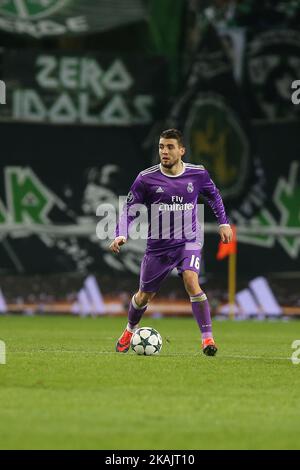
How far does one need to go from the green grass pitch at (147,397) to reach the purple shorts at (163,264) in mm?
771

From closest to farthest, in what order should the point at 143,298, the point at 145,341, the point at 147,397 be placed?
the point at 147,397 < the point at 145,341 < the point at 143,298

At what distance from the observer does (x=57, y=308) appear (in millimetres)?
22156

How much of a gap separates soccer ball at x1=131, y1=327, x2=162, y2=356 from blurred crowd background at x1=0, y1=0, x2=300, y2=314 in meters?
9.33

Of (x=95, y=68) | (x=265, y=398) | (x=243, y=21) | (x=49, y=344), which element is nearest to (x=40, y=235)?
(x=95, y=68)

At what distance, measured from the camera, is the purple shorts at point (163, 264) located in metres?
12.5

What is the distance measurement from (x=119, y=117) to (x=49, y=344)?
829 cm

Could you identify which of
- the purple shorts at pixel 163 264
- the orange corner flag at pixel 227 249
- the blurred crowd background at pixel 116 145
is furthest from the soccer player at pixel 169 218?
the orange corner flag at pixel 227 249

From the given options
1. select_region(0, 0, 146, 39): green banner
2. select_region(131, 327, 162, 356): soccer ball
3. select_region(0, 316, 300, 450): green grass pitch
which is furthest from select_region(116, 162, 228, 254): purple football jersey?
select_region(0, 0, 146, 39): green banner

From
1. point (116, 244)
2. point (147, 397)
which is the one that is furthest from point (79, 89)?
point (147, 397)

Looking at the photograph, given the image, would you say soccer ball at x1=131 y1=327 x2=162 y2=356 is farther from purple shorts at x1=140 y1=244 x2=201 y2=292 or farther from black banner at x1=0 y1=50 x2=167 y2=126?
black banner at x1=0 y1=50 x2=167 y2=126

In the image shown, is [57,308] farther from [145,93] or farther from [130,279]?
[145,93]

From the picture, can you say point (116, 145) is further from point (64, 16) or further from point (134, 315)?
point (134, 315)

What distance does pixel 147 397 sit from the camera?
932cm

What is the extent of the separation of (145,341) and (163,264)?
2.63ft
